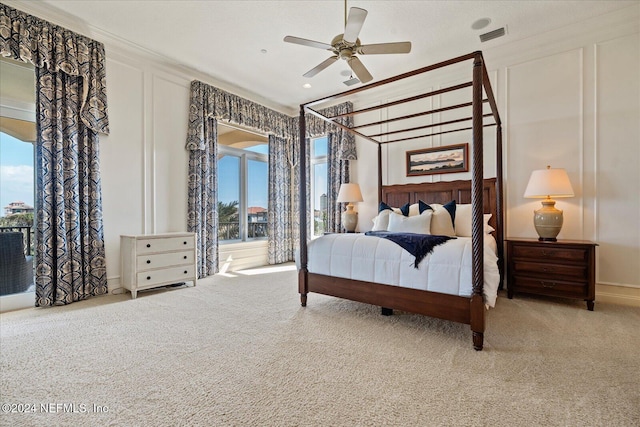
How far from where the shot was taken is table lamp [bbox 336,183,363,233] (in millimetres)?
4641

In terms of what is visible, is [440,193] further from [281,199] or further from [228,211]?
[228,211]

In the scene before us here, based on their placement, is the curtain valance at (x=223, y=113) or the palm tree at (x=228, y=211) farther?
the palm tree at (x=228, y=211)

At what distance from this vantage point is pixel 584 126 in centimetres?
331

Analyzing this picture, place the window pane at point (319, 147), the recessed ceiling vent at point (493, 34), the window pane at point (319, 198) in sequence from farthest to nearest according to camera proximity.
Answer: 1. the window pane at point (319, 198)
2. the window pane at point (319, 147)
3. the recessed ceiling vent at point (493, 34)

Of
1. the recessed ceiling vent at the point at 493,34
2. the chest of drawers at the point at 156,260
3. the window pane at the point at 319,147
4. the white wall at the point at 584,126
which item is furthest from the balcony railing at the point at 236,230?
the recessed ceiling vent at the point at 493,34

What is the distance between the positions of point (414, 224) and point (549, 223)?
1.40 meters

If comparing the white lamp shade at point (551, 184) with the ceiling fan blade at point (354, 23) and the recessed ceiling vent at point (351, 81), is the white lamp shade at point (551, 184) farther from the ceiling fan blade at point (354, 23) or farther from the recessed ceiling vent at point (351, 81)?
the recessed ceiling vent at point (351, 81)

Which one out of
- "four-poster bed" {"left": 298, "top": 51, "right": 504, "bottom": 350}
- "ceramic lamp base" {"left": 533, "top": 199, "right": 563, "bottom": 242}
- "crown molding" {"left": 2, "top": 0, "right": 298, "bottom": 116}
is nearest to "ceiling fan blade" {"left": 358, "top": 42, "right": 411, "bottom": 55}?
"four-poster bed" {"left": 298, "top": 51, "right": 504, "bottom": 350}

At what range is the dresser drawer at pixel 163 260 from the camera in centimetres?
349

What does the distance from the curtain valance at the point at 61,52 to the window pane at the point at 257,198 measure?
2.47 metres

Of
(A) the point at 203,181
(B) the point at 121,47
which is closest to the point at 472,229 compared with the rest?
(A) the point at 203,181

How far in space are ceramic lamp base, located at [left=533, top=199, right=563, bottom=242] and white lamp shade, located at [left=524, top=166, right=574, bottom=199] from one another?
186mm

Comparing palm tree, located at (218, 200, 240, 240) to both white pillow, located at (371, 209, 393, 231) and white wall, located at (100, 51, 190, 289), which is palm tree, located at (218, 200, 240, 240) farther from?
white pillow, located at (371, 209, 393, 231)

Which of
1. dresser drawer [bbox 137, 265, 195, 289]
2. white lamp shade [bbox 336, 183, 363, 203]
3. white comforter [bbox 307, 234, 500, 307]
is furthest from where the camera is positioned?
white lamp shade [bbox 336, 183, 363, 203]
